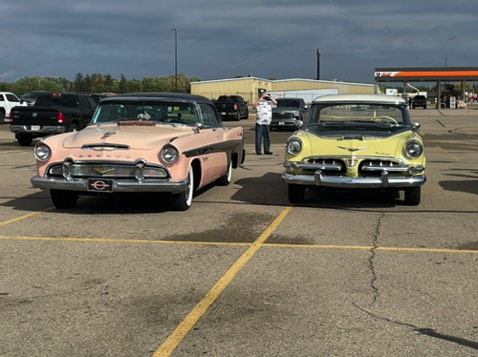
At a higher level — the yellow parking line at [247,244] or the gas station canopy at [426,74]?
the gas station canopy at [426,74]

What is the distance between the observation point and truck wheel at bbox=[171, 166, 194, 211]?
7.75m

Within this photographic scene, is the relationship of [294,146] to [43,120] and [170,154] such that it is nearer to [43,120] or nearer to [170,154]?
[170,154]

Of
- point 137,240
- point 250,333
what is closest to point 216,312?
point 250,333

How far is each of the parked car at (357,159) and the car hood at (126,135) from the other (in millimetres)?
1666

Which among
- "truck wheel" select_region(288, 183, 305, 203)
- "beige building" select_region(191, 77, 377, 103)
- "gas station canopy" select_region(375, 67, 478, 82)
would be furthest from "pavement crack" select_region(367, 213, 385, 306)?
"beige building" select_region(191, 77, 377, 103)

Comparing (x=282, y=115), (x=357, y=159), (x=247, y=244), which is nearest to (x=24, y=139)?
(x=282, y=115)

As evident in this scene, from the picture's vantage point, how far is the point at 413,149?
7.90 metres

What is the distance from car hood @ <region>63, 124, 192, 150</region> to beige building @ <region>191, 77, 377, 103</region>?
63.9 m

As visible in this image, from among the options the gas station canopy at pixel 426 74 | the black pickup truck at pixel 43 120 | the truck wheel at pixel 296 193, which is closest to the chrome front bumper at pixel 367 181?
the truck wheel at pixel 296 193

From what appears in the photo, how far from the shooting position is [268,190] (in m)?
9.96

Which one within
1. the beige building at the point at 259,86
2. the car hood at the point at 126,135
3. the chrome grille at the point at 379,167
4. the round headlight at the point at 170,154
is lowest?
the chrome grille at the point at 379,167

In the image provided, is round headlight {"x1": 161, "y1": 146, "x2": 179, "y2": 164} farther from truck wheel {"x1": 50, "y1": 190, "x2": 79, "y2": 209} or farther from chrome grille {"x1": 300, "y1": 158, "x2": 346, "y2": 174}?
chrome grille {"x1": 300, "y1": 158, "x2": 346, "y2": 174}

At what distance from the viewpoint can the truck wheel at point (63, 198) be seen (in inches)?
311

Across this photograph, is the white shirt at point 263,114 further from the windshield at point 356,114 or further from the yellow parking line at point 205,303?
the yellow parking line at point 205,303
